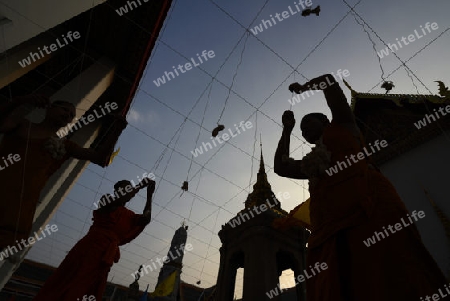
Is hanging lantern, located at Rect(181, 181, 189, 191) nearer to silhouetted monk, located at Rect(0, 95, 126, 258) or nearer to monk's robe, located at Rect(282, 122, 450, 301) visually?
silhouetted monk, located at Rect(0, 95, 126, 258)

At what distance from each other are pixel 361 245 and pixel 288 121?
1391mm

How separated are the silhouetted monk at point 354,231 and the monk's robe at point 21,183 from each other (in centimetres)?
208

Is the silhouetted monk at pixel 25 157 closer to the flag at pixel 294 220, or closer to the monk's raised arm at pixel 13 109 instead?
the monk's raised arm at pixel 13 109

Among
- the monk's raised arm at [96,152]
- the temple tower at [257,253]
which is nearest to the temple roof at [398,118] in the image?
the temple tower at [257,253]

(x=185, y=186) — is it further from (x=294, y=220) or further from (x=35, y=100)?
(x=35, y=100)

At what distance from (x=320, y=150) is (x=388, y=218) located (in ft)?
2.13

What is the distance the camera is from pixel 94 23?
673cm

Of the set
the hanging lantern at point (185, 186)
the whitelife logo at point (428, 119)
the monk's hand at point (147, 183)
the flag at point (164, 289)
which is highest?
the whitelife logo at point (428, 119)

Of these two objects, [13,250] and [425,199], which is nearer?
[13,250]

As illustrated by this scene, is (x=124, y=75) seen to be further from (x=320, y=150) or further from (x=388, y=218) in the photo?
(x=388, y=218)

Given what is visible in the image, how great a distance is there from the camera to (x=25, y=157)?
1.93 meters

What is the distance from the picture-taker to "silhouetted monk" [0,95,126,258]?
169cm

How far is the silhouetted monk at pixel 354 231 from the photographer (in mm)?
1234

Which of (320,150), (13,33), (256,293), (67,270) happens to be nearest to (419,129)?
(256,293)
